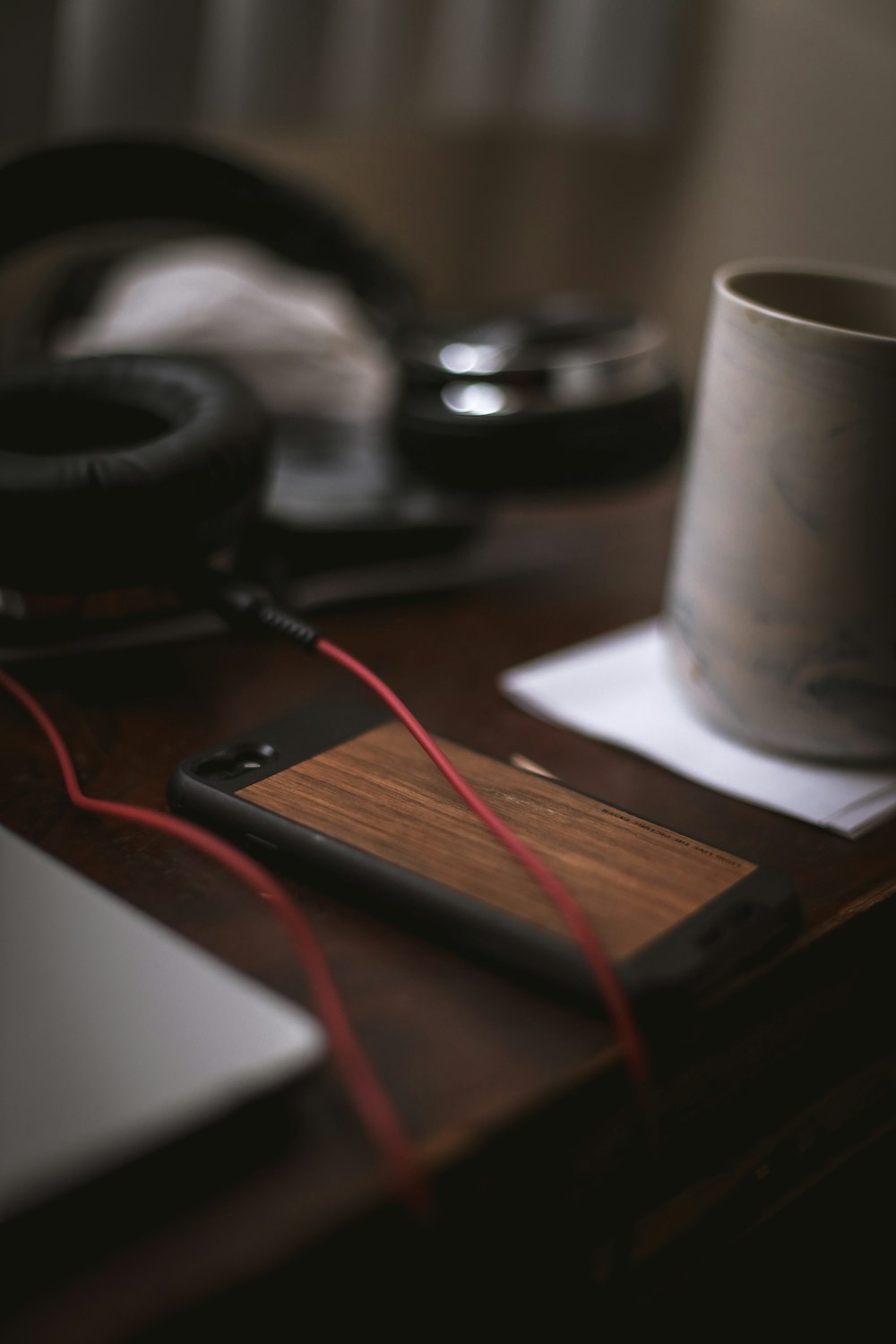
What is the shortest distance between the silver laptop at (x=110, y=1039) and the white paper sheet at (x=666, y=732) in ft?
0.68

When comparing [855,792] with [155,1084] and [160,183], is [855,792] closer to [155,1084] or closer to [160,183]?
[155,1084]

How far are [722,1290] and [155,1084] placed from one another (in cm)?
27

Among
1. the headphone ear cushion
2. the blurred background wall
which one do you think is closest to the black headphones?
the headphone ear cushion

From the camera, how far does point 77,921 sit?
302 millimetres

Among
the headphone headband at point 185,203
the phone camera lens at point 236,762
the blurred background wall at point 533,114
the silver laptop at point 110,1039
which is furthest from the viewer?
the blurred background wall at point 533,114

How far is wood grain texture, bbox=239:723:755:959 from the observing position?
314 mm

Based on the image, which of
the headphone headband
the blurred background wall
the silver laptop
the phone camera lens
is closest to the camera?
the silver laptop

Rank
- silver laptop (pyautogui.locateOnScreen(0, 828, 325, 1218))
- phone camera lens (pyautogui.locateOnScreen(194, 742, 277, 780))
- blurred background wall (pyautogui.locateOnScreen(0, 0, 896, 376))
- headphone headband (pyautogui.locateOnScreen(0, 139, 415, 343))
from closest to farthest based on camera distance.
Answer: silver laptop (pyautogui.locateOnScreen(0, 828, 325, 1218)) < phone camera lens (pyautogui.locateOnScreen(194, 742, 277, 780)) < headphone headband (pyautogui.locateOnScreen(0, 139, 415, 343)) < blurred background wall (pyautogui.locateOnScreen(0, 0, 896, 376))

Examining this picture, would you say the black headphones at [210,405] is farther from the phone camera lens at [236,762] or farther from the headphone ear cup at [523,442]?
the phone camera lens at [236,762]

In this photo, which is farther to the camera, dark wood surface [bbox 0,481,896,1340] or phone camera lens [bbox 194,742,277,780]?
phone camera lens [bbox 194,742,277,780]

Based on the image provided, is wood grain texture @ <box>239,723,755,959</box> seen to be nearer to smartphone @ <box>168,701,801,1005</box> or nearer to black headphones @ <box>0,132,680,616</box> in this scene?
smartphone @ <box>168,701,801,1005</box>

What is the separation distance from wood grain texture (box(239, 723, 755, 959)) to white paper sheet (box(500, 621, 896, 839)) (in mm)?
85

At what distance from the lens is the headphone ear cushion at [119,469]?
428 mm

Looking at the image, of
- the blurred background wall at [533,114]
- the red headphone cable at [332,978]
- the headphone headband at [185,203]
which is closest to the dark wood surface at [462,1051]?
the red headphone cable at [332,978]
